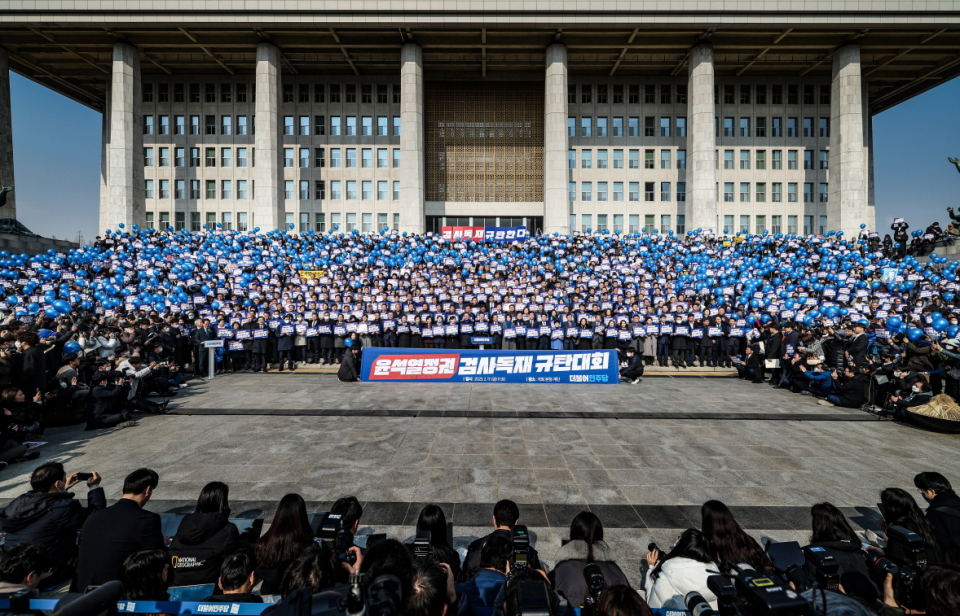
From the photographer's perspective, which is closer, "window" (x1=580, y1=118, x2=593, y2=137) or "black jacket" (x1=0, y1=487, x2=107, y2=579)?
"black jacket" (x1=0, y1=487, x2=107, y2=579)

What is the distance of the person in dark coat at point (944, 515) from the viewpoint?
4.01 m

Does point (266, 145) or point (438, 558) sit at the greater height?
point (266, 145)

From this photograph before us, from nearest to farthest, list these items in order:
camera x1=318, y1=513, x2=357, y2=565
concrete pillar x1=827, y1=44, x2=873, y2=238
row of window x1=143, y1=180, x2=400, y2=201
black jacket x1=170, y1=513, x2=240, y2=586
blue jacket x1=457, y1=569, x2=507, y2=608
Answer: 1. camera x1=318, y1=513, x2=357, y2=565
2. blue jacket x1=457, y1=569, x2=507, y2=608
3. black jacket x1=170, y1=513, x2=240, y2=586
4. concrete pillar x1=827, y1=44, x2=873, y2=238
5. row of window x1=143, y1=180, x2=400, y2=201

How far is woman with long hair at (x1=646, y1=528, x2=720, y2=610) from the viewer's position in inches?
136

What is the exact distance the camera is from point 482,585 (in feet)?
11.2

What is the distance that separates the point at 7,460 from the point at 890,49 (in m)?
65.1

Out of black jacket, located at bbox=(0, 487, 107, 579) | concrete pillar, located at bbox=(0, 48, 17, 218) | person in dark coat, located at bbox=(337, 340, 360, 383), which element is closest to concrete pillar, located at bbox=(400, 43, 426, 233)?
person in dark coat, located at bbox=(337, 340, 360, 383)

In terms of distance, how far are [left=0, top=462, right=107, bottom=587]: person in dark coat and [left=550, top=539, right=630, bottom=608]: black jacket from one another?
4825 mm

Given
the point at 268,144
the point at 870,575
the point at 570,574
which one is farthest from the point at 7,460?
the point at 268,144

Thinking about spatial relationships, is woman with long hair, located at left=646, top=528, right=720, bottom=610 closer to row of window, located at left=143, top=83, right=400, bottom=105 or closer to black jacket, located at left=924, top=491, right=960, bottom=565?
black jacket, located at left=924, top=491, right=960, bottom=565

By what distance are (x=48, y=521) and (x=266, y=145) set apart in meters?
42.3

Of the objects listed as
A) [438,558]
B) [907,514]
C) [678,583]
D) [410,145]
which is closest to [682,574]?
[678,583]

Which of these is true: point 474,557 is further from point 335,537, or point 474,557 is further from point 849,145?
point 849,145

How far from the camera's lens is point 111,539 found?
380 cm
